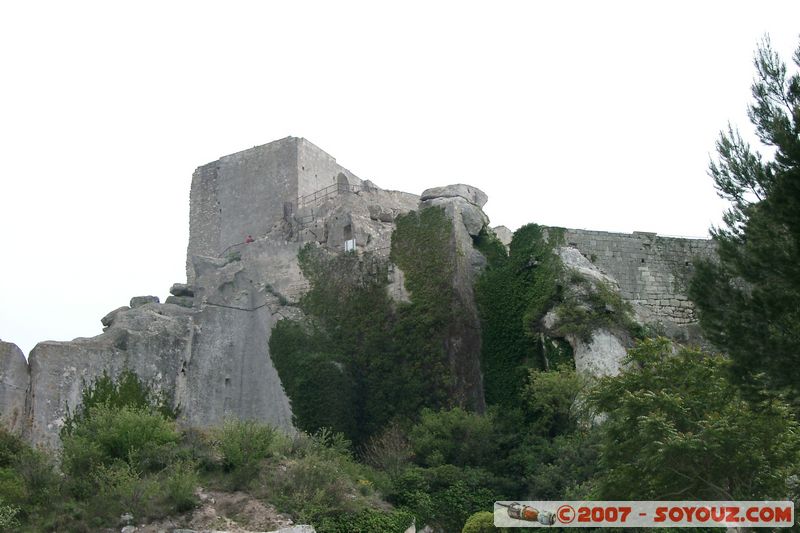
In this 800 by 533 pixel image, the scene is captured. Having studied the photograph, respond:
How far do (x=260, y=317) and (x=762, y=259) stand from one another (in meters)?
17.2

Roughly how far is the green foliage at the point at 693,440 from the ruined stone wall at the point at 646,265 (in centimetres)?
1054

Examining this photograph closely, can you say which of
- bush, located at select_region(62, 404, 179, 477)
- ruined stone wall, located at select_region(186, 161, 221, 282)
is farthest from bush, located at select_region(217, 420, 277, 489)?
ruined stone wall, located at select_region(186, 161, 221, 282)

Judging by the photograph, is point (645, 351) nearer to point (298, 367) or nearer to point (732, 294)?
point (732, 294)

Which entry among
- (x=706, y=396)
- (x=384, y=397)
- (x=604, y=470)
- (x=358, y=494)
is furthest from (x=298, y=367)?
(x=706, y=396)

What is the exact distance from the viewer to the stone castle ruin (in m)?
24.3

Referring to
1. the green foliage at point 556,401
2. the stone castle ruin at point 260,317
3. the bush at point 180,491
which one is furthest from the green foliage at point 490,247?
the bush at point 180,491

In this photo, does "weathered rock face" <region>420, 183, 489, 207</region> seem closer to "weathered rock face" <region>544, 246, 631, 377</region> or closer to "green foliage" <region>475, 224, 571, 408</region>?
"green foliage" <region>475, 224, 571, 408</region>

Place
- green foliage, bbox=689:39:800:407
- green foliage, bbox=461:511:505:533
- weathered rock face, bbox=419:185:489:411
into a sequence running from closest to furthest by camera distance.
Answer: green foliage, bbox=689:39:800:407
green foliage, bbox=461:511:505:533
weathered rock face, bbox=419:185:489:411

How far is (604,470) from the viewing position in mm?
18203

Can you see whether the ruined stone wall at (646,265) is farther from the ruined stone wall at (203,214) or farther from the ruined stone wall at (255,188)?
the ruined stone wall at (203,214)

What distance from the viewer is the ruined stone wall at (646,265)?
2764 cm

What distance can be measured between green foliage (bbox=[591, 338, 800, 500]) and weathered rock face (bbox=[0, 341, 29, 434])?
12.8 metres

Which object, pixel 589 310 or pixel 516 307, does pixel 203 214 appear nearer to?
pixel 516 307

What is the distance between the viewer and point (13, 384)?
79.0 feet
